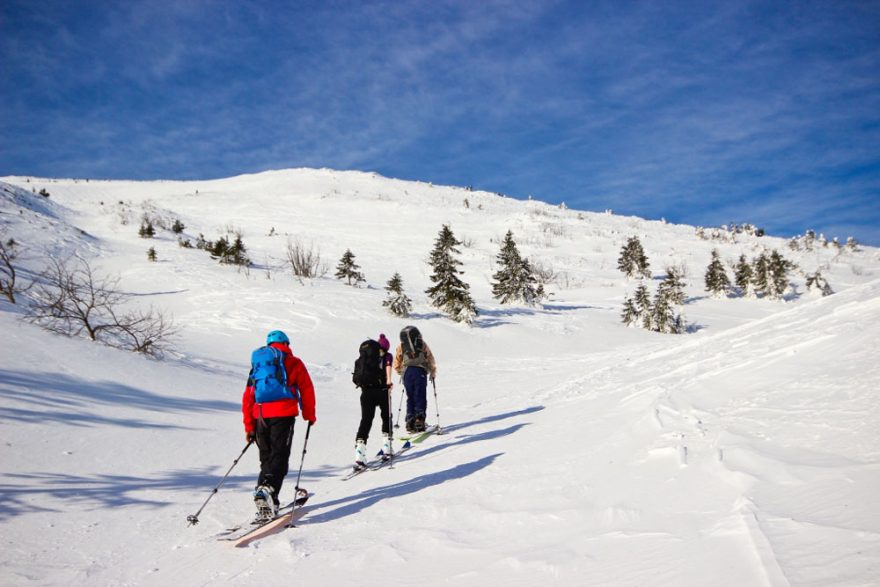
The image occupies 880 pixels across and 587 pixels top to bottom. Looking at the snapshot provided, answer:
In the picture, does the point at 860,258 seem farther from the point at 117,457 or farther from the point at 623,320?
the point at 117,457

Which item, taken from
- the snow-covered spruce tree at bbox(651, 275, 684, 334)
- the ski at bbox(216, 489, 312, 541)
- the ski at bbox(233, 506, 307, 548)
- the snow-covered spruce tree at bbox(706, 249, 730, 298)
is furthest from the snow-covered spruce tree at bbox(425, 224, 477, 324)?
the snow-covered spruce tree at bbox(706, 249, 730, 298)

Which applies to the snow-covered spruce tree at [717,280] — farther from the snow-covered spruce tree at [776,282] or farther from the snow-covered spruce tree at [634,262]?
the snow-covered spruce tree at [634,262]

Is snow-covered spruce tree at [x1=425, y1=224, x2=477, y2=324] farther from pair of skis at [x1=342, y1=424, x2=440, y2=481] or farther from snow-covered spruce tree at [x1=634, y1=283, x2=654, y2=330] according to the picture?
pair of skis at [x1=342, y1=424, x2=440, y2=481]

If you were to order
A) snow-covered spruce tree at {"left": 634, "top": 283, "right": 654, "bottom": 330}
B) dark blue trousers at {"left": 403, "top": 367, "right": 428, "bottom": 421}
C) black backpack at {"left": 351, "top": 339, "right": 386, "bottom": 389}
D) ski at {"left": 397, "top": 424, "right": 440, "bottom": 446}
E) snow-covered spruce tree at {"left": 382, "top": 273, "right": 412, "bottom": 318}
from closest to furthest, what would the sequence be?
black backpack at {"left": 351, "top": 339, "right": 386, "bottom": 389}, ski at {"left": 397, "top": 424, "right": 440, "bottom": 446}, dark blue trousers at {"left": 403, "top": 367, "right": 428, "bottom": 421}, snow-covered spruce tree at {"left": 382, "top": 273, "right": 412, "bottom": 318}, snow-covered spruce tree at {"left": 634, "top": 283, "right": 654, "bottom": 330}

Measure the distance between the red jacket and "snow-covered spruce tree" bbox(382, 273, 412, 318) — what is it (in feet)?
56.9

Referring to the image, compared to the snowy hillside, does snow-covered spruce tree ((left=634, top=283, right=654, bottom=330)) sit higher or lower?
higher

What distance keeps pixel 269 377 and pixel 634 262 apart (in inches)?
1873

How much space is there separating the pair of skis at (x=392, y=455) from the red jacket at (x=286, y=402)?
180cm

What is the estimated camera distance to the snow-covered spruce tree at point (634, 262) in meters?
46.6

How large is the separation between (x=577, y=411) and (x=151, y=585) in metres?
6.51

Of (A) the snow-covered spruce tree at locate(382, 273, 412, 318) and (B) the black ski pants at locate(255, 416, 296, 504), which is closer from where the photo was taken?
(B) the black ski pants at locate(255, 416, 296, 504)

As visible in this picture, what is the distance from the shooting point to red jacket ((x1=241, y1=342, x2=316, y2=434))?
4.77 metres

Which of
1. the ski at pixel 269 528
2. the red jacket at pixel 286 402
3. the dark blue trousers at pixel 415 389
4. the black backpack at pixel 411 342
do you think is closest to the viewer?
the ski at pixel 269 528

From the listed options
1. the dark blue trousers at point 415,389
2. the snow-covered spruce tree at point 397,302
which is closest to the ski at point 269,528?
the dark blue trousers at point 415,389
